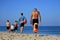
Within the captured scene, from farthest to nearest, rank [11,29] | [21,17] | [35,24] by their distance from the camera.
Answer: [11,29] < [21,17] < [35,24]

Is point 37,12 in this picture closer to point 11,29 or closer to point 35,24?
point 35,24

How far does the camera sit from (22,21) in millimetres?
19891

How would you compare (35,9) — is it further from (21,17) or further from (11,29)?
(11,29)

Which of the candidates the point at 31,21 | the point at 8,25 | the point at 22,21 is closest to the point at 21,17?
the point at 22,21

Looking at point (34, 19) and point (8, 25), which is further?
point (8, 25)

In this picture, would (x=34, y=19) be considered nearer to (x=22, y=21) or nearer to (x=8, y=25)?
(x=22, y=21)

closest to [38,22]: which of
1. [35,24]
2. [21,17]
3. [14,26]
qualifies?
[35,24]

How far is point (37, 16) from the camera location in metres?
15.6

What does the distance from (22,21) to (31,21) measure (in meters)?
4.26

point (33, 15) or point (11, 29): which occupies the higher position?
point (33, 15)

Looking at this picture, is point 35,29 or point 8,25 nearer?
point 35,29

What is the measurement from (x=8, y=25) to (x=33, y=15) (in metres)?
10.2

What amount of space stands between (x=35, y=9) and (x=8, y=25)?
10.2m

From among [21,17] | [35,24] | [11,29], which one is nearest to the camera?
[35,24]
